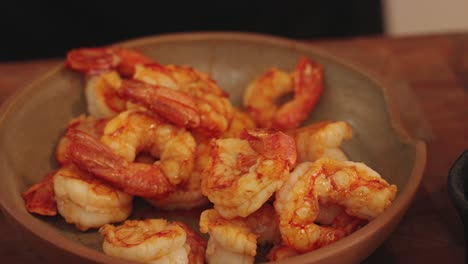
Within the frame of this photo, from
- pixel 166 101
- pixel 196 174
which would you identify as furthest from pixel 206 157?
pixel 166 101

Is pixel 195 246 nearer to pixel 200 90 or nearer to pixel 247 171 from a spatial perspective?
pixel 247 171

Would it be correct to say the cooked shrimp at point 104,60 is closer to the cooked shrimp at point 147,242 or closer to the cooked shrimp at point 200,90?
the cooked shrimp at point 200,90

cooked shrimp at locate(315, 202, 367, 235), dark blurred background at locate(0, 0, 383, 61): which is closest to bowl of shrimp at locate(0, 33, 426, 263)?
cooked shrimp at locate(315, 202, 367, 235)

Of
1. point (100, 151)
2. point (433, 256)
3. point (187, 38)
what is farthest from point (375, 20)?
point (100, 151)

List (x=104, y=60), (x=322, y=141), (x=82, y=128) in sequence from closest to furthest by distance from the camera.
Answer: (x=322, y=141)
(x=82, y=128)
(x=104, y=60)

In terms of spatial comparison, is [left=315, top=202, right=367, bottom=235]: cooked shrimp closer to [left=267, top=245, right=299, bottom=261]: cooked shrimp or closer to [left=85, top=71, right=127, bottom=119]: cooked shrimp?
[left=267, top=245, right=299, bottom=261]: cooked shrimp

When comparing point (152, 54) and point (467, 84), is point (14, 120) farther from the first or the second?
point (467, 84)
